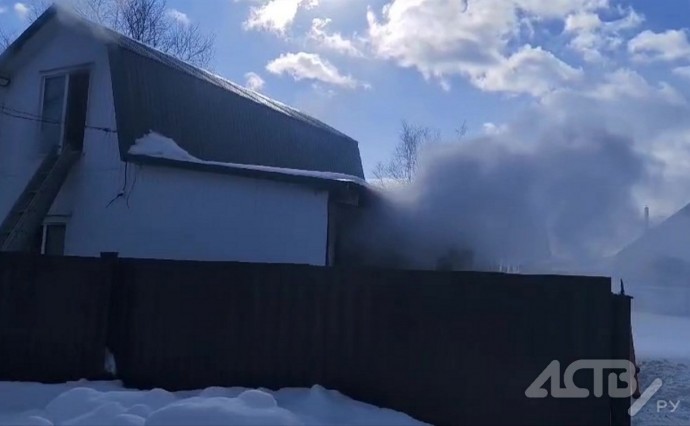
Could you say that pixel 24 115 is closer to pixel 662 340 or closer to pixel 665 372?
pixel 665 372

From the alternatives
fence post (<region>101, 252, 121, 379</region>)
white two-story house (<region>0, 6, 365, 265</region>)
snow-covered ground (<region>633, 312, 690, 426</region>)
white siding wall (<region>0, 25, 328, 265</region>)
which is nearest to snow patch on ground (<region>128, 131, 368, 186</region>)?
white two-story house (<region>0, 6, 365, 265</region>)

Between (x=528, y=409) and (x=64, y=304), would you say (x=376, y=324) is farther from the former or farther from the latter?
(x=64, y=304)

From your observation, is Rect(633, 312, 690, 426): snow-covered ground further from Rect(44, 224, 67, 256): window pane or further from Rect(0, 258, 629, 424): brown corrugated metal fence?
Rect(44, 224, 67, 256): window pane

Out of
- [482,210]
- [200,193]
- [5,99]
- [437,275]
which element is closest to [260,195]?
[200,193]

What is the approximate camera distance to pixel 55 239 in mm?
12188

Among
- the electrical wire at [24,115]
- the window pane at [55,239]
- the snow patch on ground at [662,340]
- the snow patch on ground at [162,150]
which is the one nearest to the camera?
the snow patch on ground at [162,150]

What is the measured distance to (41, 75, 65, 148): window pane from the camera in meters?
12.5

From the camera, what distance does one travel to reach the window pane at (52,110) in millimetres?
12523

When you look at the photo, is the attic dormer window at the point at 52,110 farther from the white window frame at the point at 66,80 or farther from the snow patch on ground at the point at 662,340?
the snow patch on ground at the point at 662,340

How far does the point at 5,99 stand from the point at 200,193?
567 centimetres

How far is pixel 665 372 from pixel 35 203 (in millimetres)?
10922

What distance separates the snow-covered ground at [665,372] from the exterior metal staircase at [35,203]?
963cm

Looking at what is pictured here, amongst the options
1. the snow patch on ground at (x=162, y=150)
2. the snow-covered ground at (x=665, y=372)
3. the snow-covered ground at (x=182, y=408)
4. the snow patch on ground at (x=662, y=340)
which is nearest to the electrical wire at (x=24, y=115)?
the snow patch on ground at (x=162, y=150)

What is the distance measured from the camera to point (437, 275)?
589cm
